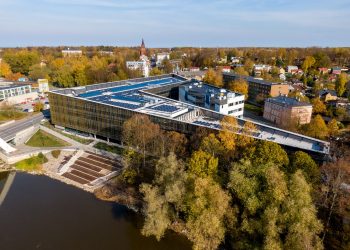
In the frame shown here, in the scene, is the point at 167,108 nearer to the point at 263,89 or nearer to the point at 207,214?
the point at 207,214

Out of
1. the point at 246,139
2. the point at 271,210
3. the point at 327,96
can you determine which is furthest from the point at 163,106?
the point at 327,96

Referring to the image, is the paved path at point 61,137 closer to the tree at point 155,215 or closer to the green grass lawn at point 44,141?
the green grass lawn at point 44,141

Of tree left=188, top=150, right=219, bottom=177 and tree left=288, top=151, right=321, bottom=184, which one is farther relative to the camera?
tree left=188, top=150, right=219, bottom=177

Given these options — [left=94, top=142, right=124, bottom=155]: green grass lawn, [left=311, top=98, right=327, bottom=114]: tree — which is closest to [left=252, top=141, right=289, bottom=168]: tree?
[left=94, top=142, right=124, bottom=155]: green grass lawn

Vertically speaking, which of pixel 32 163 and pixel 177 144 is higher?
pixel 177 144

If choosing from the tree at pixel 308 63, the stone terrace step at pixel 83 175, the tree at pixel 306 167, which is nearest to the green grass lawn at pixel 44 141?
the stone terrace step at pixel 83 175

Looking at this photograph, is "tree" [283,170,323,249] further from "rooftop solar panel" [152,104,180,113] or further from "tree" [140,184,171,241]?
"rooftop solar panel" [152,104,180,113]

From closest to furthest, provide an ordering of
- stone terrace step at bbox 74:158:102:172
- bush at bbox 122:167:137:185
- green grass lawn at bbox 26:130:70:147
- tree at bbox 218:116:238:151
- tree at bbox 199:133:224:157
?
tree at bbox 199:133:224:157 → tree at bbox 218:116:238:151 → bush at bbox 122:167:137:185 → stone terrace step at bbox 74:158:102:172 → green grass lawn at bbox 26:130:70:147
